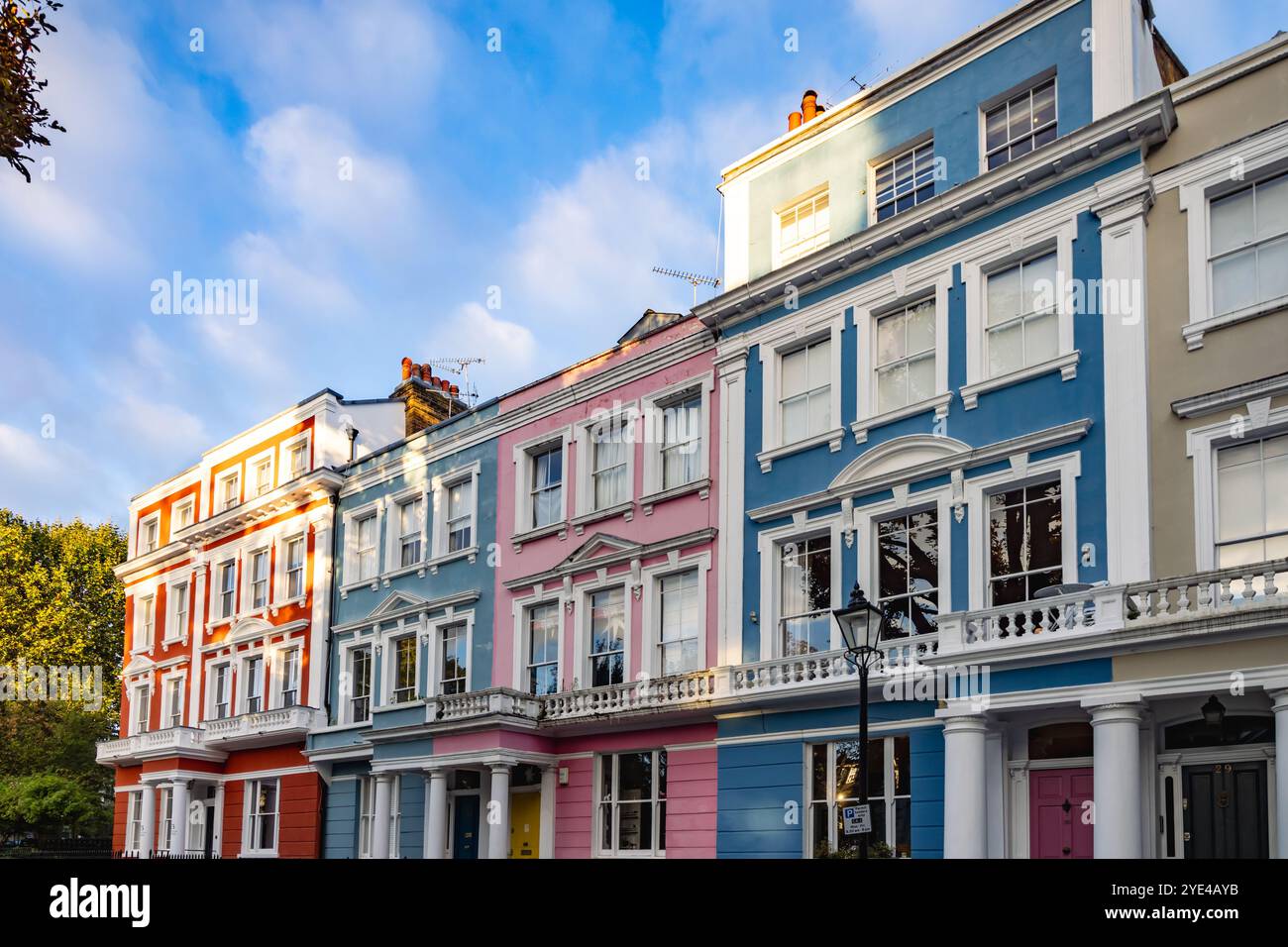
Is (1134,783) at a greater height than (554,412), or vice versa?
(554,412)

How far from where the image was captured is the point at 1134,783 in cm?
1515

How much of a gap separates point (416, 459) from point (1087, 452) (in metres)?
17.5

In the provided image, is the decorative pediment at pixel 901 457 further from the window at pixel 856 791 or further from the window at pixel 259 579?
the window at pixel 259 579

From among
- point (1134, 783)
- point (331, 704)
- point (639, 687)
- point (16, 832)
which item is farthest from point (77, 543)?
point (1134, 783)

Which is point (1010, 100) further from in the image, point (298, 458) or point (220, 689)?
point (220, 689)

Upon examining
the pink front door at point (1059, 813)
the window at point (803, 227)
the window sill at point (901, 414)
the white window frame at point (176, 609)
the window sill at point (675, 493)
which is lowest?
the pink front door at point (1059, 813)

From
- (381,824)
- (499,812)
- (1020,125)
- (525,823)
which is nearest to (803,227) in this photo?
(1020,125)

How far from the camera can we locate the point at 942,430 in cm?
1919

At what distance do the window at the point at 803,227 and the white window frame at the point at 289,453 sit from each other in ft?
54.5

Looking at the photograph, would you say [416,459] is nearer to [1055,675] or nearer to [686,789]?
[686,789]

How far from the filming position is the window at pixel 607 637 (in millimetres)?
24141

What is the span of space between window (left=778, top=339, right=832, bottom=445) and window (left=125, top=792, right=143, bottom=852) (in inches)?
1026

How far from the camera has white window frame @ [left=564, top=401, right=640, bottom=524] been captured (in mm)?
24828

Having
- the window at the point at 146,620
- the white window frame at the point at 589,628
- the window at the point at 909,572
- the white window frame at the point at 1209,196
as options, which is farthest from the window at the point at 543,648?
the window at the point at 146,620
